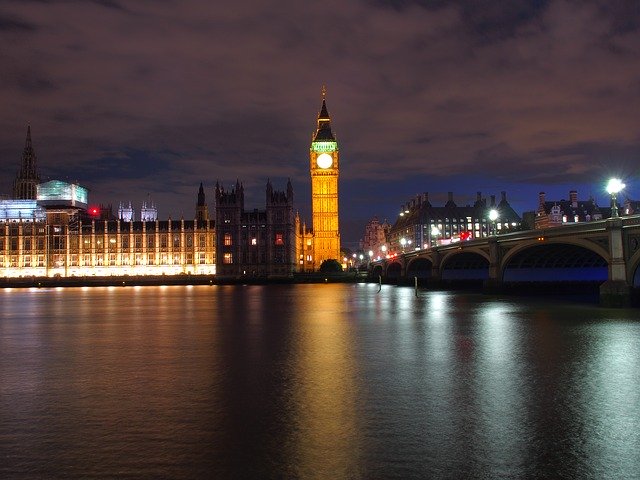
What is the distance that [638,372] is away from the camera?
18.7 metres

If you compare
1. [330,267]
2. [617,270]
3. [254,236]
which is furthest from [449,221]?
[617,270]

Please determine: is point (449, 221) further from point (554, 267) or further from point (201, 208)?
point (554, 267)

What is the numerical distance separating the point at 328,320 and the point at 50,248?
503 ft

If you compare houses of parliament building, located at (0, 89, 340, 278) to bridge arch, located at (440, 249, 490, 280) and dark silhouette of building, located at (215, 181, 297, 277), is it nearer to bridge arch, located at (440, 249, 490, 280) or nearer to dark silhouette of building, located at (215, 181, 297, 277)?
dark silhouette of building, located at (215, 181, 297, 277)

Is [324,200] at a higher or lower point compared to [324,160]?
lower

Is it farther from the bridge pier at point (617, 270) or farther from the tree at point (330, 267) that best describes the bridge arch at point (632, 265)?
the tree at point (330, 267)

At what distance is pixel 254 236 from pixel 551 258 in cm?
10351

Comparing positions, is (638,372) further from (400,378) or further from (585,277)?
(585,277)

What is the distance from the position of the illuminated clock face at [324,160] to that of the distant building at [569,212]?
66.4 metres

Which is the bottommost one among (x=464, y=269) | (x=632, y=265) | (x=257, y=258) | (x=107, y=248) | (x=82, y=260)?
(x=632, y=265)

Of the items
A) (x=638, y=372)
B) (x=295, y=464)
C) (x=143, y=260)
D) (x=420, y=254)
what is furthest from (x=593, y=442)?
(x=143, y=260)

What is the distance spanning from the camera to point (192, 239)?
170125 mm

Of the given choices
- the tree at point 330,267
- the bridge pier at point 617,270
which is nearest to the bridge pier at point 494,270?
the bridge pier at point 617,270

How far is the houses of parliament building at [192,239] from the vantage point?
162 m
